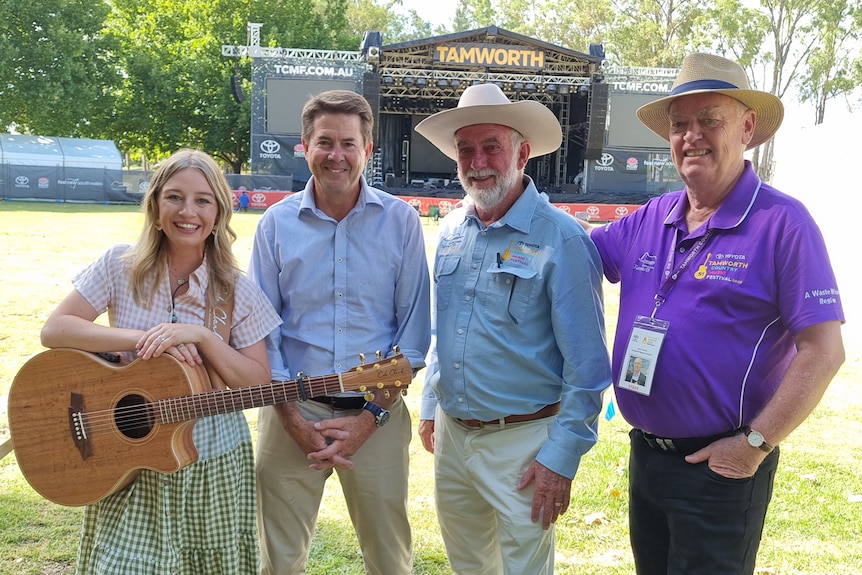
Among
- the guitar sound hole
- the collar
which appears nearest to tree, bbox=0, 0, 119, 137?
the guitar sound hole

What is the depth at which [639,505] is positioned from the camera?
2662 mm

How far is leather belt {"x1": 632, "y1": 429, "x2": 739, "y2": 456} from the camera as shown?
7.79 feet

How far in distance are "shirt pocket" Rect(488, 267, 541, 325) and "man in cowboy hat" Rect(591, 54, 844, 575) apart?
14.2 inches

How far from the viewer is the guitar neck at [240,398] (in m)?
2.47

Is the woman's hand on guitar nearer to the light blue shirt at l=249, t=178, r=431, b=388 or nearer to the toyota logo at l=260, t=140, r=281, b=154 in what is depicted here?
the light blue shirt at l=249, t=178, r=431, b=388

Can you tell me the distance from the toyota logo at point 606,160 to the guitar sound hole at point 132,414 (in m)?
26.1

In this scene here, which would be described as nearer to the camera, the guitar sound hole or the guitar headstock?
the guitar sound hole

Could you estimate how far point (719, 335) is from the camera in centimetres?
234

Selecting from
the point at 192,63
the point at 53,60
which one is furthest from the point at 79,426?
the point at 192,63

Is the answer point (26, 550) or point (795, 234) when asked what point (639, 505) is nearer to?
point (795, 234)

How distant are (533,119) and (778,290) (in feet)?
3.64

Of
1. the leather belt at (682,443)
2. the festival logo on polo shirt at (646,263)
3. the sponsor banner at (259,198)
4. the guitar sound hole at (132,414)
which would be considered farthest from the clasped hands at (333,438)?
the sponsor banner at (259,198)

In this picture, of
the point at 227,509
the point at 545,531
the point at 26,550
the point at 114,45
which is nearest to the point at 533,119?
the point at 545,531

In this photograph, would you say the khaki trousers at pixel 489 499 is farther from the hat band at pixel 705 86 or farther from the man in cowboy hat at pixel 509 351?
the hat band at pixel 705 86
